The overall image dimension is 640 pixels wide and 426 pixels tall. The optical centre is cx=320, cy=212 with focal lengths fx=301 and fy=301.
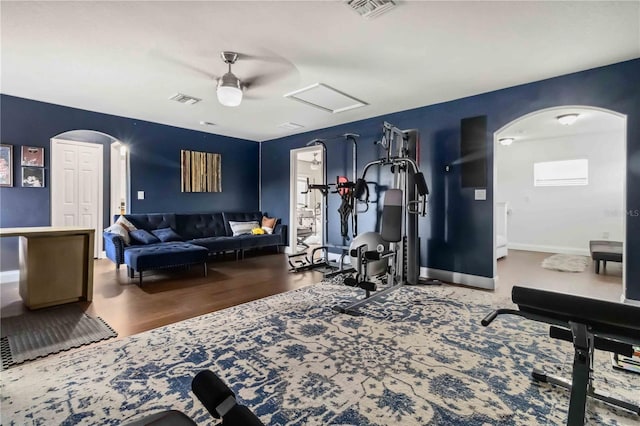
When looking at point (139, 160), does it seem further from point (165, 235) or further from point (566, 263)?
point (566, 263)

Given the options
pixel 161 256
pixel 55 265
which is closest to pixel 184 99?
pixel 161 256

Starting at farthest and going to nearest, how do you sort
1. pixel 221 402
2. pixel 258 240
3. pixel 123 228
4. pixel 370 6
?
1. pixel 258 240
2. pixel 123 228
3. pixel 370 6
4. pixel 221 402

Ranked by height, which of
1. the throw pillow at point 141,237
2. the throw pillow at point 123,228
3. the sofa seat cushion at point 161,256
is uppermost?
the throw pillow at point 123,228

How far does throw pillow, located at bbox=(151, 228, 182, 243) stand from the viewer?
5074 millimetres

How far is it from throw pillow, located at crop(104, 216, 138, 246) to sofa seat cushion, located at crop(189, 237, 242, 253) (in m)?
0.95

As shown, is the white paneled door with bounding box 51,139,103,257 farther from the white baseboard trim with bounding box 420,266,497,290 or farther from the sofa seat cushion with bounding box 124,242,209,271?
the white baseboard trim with bounding box 420,266,497,290

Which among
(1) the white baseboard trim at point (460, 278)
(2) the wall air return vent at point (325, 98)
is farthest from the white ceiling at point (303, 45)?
(1) the white baseboard trim at point (460, 278)

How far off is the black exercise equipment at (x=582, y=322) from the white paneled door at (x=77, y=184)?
6787mm

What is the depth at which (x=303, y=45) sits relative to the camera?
2.78 meters

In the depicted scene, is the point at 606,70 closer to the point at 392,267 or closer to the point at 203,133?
the point at 392,267

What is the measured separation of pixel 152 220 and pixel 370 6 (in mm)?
4847

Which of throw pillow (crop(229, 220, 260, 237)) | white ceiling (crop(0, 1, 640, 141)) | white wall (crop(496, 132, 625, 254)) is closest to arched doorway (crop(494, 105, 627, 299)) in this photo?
white wall (crop(496, 132, 625, 254))

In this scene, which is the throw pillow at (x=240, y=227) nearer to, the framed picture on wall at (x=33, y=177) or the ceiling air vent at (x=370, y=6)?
the framed picture on wall at (x=33, y=177)

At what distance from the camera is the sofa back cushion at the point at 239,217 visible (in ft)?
21.1
